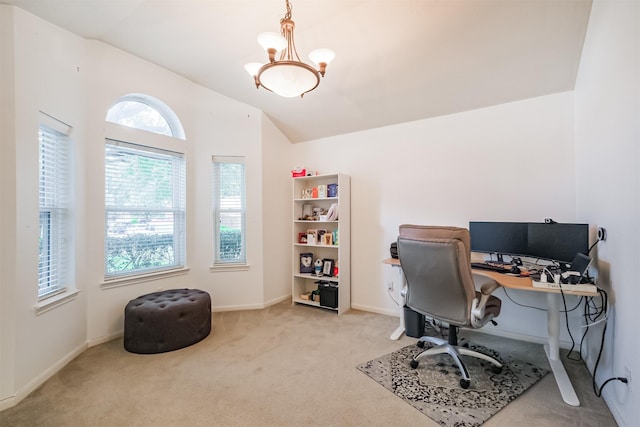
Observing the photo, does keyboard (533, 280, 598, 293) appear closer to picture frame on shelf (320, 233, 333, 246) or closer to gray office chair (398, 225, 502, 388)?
gray office chair (398, 225, 502, 388)

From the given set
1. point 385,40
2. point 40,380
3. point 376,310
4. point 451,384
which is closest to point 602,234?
point 451,384

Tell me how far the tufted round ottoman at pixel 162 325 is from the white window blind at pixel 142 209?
1.75ft

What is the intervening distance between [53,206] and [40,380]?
130 cm

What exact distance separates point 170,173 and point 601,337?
4.21m

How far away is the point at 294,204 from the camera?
13.1 ft

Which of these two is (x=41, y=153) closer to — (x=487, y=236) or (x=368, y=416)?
(x=368, y=416)

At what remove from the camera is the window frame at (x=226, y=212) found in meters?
3.69

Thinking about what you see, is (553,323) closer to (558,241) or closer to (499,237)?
(558,241)

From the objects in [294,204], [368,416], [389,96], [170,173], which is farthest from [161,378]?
[389,96]

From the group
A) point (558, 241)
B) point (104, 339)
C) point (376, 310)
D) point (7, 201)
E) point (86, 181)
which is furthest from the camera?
point (376, 310)

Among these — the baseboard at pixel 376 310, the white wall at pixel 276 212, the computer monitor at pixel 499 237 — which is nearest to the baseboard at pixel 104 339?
the white wall at pixel 276 212

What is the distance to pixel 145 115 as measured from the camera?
3.21 metres

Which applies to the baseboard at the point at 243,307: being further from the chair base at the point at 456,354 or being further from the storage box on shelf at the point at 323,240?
the chair base at the point at 456,354

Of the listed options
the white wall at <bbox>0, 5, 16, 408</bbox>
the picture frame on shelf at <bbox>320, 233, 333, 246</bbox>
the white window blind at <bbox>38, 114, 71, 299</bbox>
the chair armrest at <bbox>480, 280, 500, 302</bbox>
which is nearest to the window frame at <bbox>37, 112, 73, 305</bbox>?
the white window blind at <bbox>38, 114, 71, 299</bbox>
